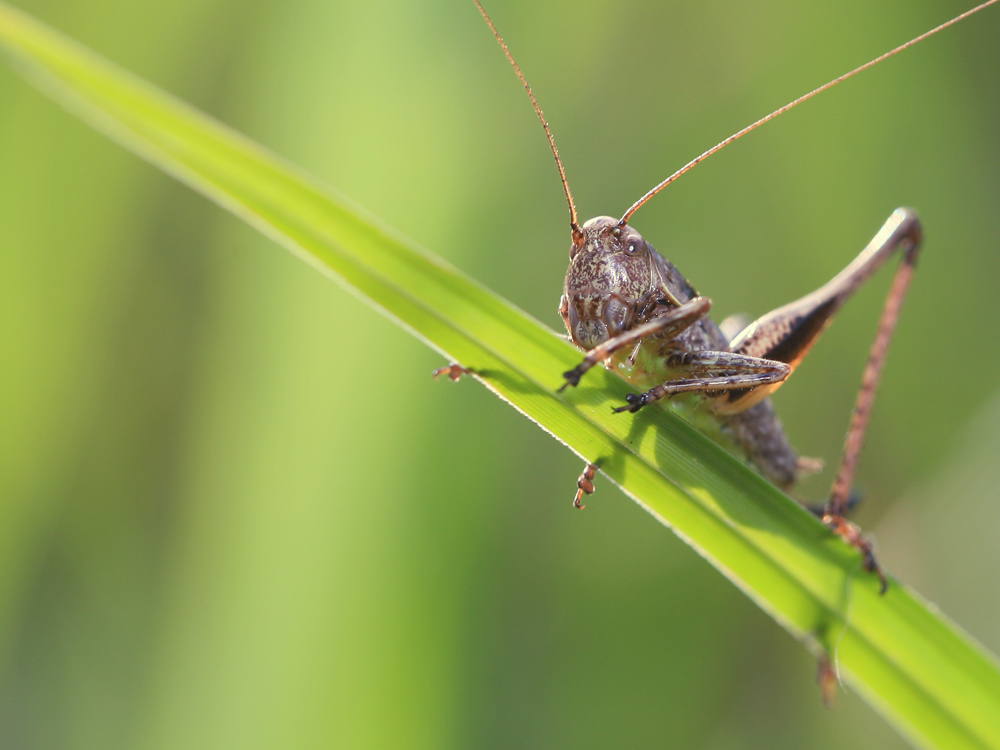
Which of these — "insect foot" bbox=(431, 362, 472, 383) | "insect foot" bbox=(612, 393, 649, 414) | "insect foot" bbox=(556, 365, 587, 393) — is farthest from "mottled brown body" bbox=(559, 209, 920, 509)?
"insect foot" bbox=(431, 362, 472, 383)

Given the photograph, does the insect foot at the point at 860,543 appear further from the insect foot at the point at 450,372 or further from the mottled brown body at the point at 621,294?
the insect foot at the point at 450,372

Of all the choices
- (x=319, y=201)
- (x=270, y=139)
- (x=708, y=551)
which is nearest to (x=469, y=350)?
(x=319, y=201)

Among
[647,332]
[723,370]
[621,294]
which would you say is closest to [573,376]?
[647,332]

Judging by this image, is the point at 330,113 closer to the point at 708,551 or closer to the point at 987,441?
the point at 708,551

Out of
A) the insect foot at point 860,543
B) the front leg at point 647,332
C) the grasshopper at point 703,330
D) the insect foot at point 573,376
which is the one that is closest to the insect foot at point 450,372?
the grasshopper at point 703,330

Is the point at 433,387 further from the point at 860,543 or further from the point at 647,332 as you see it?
the point at 860,543
